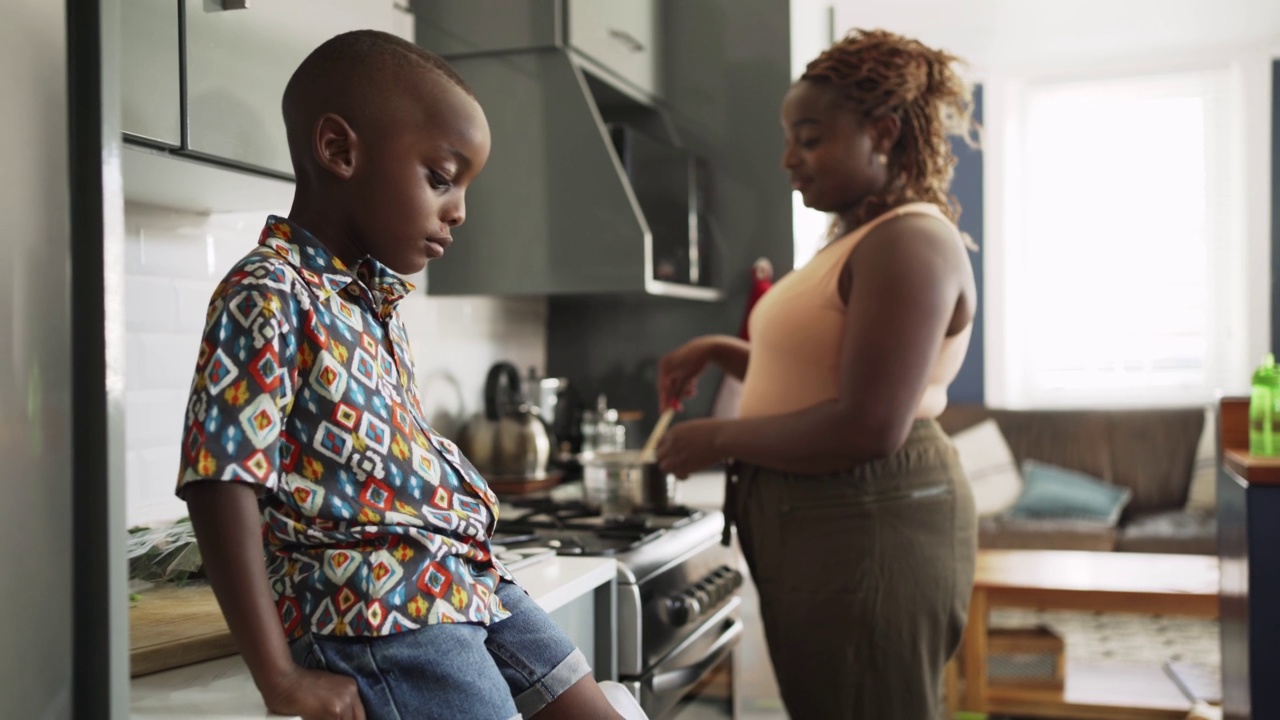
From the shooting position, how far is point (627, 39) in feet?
7.78

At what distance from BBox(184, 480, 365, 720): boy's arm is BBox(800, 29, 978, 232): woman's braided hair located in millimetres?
1075

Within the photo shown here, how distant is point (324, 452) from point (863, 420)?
2.58 ft

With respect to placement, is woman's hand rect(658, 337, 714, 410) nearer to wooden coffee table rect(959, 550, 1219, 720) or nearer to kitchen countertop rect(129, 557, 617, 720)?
kitchen countertop rect(129, 557, 617, 720)

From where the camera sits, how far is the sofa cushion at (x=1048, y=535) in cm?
441

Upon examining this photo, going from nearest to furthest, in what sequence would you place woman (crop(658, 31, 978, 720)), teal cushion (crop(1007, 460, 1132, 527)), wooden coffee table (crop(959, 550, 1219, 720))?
woman (crop(658, 31, 978, 720)) → wooden coffee table (crop(959, 550, 1219, 720)) → teal cushion (crop(1007, 460, 1132, 527))

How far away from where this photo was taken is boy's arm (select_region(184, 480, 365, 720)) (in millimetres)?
733

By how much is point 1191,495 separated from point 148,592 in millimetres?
4612

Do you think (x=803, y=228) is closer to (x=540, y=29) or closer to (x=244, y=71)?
(x=540, y=29)

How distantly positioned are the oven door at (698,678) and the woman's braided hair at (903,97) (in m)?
0.73

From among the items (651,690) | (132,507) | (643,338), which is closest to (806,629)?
(651,690)

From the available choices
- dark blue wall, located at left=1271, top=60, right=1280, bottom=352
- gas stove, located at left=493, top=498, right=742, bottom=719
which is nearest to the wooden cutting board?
gas stove, located at left=493, top=498, right=742, bottom=719

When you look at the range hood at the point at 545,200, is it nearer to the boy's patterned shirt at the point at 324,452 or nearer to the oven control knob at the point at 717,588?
the oven control knob at the point at 717,588

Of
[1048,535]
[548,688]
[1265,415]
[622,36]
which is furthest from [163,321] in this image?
[1048,535]

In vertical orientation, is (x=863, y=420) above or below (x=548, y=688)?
above
